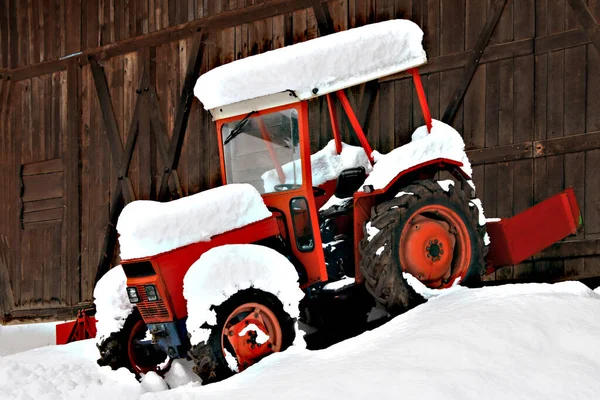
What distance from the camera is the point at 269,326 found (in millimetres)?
4125

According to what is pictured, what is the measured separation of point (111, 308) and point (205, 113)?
4.82m

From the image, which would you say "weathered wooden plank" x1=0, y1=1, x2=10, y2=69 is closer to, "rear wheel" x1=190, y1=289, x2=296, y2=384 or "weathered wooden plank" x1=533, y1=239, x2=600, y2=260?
"weathered wooden plank" x1=533, y1=239, x2=600, y2=260

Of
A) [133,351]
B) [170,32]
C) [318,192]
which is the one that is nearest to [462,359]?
[318,192]

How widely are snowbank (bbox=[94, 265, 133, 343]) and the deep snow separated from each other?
39 centimetres

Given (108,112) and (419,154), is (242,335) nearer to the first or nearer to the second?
(419,154)

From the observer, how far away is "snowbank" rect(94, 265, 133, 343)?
15.9 feet

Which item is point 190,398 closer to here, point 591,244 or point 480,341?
point 480,341

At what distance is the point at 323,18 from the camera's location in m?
8.09

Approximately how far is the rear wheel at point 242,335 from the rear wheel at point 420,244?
0.69 m

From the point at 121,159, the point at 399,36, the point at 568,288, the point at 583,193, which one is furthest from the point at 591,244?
the point at 121,159

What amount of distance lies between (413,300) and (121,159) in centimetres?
675

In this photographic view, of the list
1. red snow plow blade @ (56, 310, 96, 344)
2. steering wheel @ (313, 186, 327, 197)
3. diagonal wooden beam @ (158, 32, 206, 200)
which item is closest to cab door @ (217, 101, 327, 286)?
steering wheel @ (313, 186, 327, 197)

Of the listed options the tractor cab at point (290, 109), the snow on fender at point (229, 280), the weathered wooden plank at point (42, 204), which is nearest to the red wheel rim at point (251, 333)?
the snow on fender at point (229, 280)

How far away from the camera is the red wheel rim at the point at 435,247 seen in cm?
462
